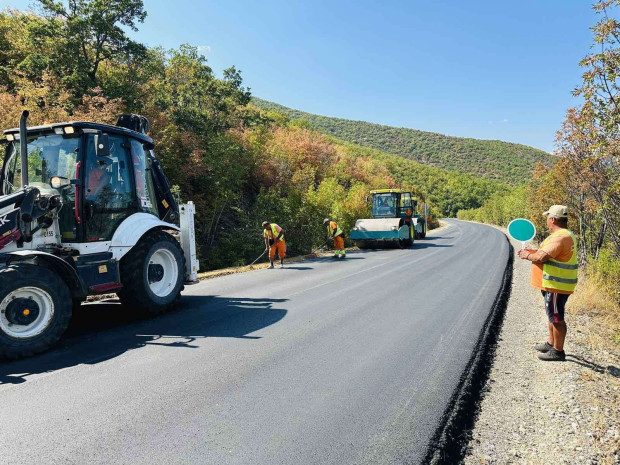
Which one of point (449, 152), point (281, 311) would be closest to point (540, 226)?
point (281, 311)

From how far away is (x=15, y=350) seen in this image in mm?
4312

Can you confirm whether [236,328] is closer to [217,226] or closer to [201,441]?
[201,441]

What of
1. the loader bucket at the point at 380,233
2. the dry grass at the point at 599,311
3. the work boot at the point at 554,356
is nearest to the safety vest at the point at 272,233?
the loader bucket at the point at 380,233

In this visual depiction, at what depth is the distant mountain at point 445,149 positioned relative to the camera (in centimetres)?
10119

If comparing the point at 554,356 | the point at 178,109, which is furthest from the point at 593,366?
the point at 178,109

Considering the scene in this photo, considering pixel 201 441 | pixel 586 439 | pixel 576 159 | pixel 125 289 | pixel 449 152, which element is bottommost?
pixel 586 439

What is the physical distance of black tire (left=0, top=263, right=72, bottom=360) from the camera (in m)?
4.23

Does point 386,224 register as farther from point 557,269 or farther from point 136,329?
point 136,329

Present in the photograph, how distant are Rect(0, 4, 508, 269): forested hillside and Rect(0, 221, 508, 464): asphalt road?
9.81 metres

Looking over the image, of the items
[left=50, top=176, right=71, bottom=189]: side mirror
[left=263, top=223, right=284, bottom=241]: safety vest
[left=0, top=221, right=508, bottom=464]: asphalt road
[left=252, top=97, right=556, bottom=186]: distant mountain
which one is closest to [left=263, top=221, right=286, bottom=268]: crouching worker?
[left=263, top=223, right=284, bottom=241]: safety vest

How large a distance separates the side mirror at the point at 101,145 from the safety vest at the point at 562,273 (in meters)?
5.59

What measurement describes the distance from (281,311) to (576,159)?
33.6 ft

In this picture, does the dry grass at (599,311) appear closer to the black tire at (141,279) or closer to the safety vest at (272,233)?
the black tire at (141,279)

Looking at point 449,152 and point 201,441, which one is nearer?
point 201,441
